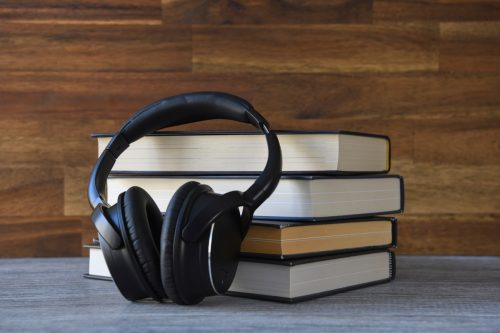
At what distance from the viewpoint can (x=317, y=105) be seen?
1184 millimetres

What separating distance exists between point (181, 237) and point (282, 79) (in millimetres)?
592

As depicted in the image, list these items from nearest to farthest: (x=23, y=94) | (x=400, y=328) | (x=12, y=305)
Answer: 1. (x=400, y=328)
2. (x=12, y=305)
3. (x=23, y=94)

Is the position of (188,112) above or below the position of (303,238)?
above

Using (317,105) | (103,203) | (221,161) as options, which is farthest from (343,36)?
(103,203)

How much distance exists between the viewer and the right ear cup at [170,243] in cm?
64

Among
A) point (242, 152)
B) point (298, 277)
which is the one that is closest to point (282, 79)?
point (242, 152)

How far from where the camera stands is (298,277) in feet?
2.40

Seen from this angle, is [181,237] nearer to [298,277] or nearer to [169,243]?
[169,243]

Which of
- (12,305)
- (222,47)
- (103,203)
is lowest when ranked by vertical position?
(12,305)

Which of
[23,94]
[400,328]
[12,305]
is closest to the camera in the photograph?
[400,328]

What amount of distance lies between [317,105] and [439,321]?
591 millimetres

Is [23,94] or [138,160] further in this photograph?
[23,94]

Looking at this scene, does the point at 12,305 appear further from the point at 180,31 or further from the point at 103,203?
the point at 180,31

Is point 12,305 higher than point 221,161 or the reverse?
the reverse
